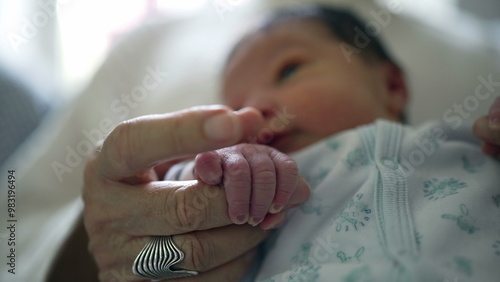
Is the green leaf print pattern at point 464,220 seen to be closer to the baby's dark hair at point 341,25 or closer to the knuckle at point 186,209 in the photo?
the knuckle at point 186,209

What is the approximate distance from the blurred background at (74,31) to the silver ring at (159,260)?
0.69 m

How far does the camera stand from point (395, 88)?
102cm

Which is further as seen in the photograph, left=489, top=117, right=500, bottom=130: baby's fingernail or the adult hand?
left=489, top=117, right=500, bottom=130: baby's fingernail

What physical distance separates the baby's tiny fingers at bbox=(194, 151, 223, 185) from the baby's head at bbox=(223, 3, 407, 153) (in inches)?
11.1

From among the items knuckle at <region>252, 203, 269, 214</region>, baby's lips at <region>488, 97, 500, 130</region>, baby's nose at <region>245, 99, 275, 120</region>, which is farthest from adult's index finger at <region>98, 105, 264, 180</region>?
baby's lips at <region>488, 97, 500, 130</region>

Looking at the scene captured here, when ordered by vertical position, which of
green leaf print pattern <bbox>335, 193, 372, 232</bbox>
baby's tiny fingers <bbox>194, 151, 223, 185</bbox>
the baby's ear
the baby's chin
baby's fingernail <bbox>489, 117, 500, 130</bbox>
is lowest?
the baby's ear

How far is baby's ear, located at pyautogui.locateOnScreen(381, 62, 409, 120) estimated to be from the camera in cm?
97

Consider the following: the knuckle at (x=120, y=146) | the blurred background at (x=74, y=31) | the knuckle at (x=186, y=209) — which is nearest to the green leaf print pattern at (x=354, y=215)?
the knuckle at (x=186, y=209)

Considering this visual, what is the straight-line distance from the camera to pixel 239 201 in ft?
1.74

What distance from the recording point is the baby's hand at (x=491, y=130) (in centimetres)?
64

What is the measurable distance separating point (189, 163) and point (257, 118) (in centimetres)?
25

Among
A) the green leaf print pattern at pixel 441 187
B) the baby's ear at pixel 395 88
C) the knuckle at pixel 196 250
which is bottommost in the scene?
the baby's ear at pixel 395 88

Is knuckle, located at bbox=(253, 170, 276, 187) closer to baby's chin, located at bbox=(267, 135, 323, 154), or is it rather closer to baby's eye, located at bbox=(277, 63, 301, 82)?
baby's chin, located at bbox=(267, 135, 323, 154)

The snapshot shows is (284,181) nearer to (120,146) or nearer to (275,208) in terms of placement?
(275,208)
